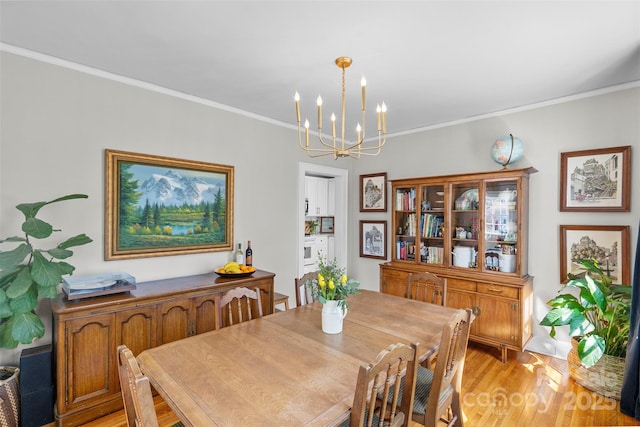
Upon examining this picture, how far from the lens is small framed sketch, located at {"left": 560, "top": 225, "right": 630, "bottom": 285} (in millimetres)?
2811

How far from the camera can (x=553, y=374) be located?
2.85m

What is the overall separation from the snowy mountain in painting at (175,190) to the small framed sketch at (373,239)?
90.9 inches

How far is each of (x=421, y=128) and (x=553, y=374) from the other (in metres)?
3.02

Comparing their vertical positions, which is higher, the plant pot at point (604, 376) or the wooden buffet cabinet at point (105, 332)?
the wooden buffet cabinet at point (105, 332)

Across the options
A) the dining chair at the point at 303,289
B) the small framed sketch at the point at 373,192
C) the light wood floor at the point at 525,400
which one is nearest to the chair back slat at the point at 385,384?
the light wood floor at the point at 525,400

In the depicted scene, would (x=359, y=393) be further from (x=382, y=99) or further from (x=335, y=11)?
(x=382, y=99)

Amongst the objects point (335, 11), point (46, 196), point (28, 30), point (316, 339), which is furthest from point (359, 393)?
point (28, 30)

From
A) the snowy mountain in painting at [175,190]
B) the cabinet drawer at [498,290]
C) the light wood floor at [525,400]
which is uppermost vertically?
the snowy mountain in painting at [175,190]

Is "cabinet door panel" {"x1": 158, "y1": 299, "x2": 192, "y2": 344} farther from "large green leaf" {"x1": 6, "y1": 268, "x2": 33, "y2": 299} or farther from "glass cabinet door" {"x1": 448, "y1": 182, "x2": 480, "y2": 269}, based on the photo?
"glass cabinet door" {"x1": 448, "y1": 182, "x2": 480, "y2": 269}

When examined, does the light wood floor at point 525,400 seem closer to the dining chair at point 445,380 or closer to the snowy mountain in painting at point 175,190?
the dining chair at point 445,380

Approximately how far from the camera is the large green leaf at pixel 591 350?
7.91 feet

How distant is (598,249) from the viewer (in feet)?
9.64

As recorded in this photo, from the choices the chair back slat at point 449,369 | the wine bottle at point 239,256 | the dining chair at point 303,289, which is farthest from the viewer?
the wine bottle at point 239,256

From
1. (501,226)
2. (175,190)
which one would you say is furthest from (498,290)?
(175,190)
